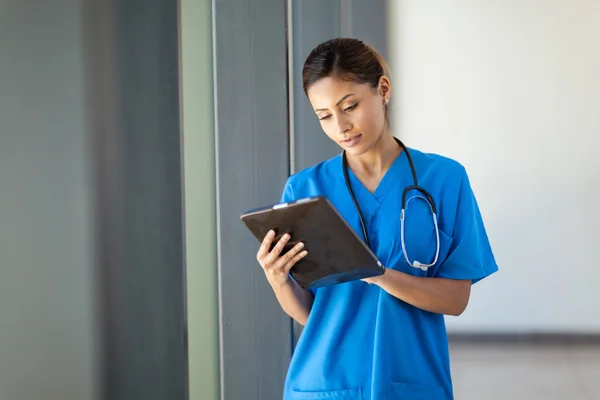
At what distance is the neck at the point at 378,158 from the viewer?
4.47 ft

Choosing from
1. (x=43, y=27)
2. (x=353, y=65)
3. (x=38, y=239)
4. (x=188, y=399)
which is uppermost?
(x=43, y=27)

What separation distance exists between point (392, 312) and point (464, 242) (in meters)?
0.19

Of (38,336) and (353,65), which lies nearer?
(353,65)

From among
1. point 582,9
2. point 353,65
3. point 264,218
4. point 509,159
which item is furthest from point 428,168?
point 582,9

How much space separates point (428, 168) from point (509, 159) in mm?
592

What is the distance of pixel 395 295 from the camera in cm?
120

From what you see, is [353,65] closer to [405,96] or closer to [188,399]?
[405,96]

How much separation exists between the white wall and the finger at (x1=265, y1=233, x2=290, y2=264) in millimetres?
826

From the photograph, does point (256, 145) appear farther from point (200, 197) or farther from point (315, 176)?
point (315, 176)

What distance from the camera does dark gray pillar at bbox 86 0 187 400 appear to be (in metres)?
1.86

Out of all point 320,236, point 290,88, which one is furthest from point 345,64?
point 290,88

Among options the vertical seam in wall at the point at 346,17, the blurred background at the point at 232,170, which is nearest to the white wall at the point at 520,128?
the blurred background at the point at 232,170

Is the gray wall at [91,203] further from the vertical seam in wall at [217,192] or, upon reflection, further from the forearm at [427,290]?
the forearm at [427,290]

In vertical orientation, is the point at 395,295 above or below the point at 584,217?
below
